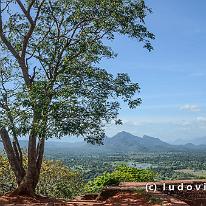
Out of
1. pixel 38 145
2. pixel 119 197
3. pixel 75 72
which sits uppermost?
pixel 75 72

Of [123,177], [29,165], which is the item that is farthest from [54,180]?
[29,165]

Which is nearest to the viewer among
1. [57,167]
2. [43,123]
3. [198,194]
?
[43,123]

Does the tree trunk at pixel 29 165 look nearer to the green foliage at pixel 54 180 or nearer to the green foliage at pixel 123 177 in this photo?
the green foliage at pixel 123 177

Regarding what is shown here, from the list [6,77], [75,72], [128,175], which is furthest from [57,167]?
[75,72]

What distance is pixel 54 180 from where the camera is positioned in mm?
44656

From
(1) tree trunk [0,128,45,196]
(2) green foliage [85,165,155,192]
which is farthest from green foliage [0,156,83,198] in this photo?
(1) tree trunk [0,128,45,196]

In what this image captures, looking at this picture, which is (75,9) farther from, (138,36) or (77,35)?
(138,36)

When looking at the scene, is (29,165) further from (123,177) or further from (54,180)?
(54,180)

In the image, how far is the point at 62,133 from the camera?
1354 cm

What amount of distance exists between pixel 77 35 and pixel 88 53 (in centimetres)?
91

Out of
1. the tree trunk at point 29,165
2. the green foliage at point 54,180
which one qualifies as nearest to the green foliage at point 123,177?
the tree trunk at point 29,165

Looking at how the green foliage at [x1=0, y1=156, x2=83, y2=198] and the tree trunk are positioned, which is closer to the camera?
the tree trunk

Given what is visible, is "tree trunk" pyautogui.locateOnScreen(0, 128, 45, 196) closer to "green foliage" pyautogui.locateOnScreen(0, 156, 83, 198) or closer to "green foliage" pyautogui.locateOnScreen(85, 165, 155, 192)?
"green foliage" pyautogui.locateOnScreen(85, 165, 155, 192)

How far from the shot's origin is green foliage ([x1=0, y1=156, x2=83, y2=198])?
39.8 metres
